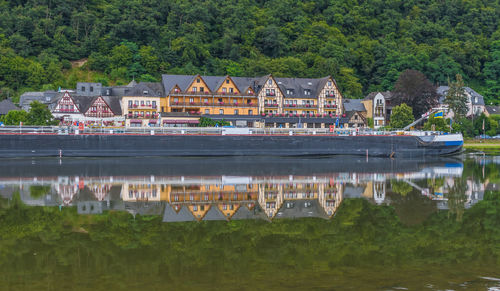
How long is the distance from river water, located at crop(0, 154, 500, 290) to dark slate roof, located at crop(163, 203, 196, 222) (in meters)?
0.04

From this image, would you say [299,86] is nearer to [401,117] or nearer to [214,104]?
[214,104]

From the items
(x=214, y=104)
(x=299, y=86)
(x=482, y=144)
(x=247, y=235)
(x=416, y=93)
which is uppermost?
(x=299, y=86)

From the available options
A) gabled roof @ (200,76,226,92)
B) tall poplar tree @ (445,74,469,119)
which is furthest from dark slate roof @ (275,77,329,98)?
tall poplar tree @ (445,74,469,119)

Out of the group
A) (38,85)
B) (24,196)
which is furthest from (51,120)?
(24,196)

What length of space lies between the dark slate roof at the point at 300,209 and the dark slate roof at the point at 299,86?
54502 mm

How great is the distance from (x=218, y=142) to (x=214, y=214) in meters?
33.4

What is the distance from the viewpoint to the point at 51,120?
64.1 m

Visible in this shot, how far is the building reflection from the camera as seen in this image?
1914cm

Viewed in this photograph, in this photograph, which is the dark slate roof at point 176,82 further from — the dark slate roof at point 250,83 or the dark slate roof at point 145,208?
the dark slate roof at point 145,208

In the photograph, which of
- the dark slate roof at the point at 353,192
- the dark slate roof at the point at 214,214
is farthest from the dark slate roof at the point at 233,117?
the dark slate roof at the point at 214,214

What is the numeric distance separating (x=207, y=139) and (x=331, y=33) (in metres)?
74.7

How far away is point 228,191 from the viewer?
24.5 meters

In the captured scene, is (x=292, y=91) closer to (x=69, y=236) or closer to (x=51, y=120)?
(x=51, y=120)

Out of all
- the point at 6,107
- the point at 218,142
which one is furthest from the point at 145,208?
the point at 6,107
